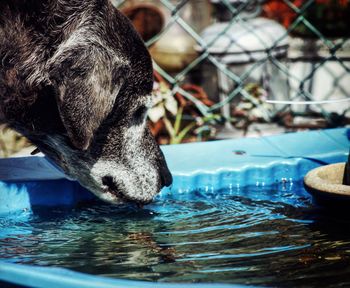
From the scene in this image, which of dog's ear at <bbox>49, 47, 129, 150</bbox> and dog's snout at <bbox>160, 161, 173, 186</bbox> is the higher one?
dog's ear at <bbox>49, 47, 129, 150</bbox>

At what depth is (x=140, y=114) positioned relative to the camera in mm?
2633

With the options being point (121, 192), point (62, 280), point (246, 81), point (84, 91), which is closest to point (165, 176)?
point (121, 192)

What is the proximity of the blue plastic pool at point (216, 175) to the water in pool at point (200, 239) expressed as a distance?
1 cm

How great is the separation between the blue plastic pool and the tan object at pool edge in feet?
0.46

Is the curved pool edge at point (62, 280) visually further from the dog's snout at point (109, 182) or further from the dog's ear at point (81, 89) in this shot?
the dog's snout at point (109, 182)

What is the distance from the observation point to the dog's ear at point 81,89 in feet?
7.30

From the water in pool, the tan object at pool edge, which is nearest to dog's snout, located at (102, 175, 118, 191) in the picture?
the water in pool

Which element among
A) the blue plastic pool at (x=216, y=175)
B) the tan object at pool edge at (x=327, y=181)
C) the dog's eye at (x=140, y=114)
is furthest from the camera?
the blue plastic pool at (x=216, y=175)

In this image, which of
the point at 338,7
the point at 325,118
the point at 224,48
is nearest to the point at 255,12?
the point at 224,48

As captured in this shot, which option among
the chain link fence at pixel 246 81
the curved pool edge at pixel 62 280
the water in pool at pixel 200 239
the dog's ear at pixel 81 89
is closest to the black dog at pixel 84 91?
the dog's ear at pixel 81 89

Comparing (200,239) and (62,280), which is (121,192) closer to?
(200,239)

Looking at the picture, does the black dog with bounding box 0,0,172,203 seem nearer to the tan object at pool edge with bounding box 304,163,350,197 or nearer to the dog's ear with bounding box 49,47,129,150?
the dog's ear with bounding box 49,47,129,150

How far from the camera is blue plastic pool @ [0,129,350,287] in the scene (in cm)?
278

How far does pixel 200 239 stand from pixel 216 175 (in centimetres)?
61
